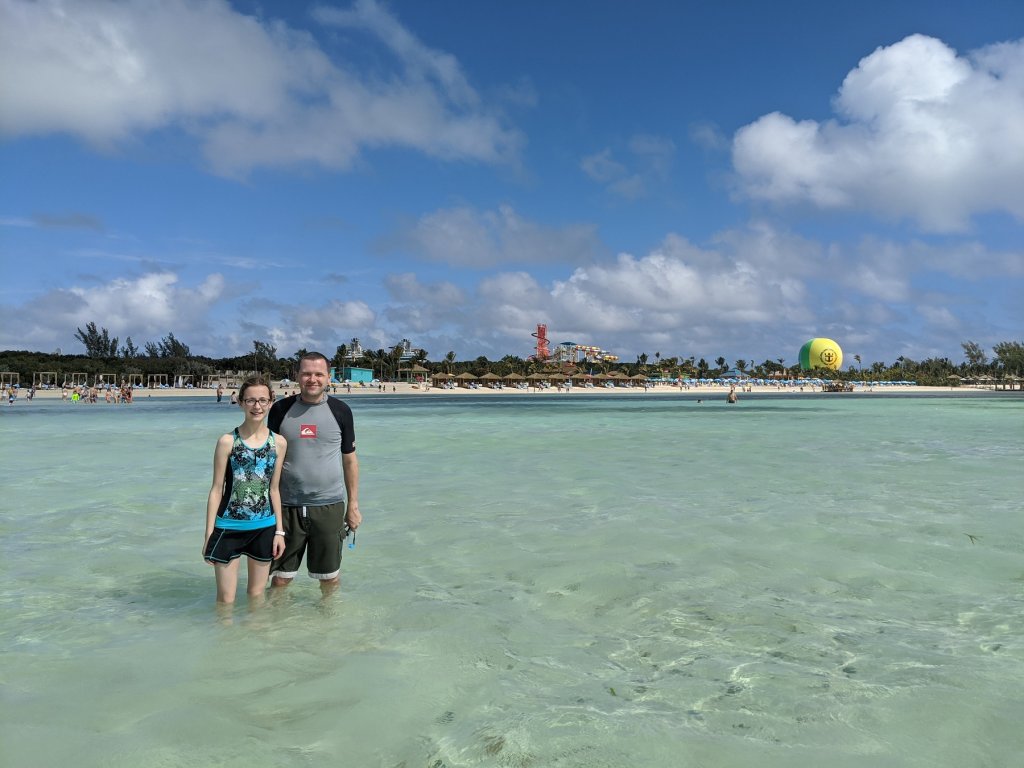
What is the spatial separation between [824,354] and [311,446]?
6129 inches

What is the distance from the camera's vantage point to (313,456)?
4.25m

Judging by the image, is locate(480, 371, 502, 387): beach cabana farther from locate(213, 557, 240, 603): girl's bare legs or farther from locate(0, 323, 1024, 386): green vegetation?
locate(213, 557, 240, 603): girl's bare legs

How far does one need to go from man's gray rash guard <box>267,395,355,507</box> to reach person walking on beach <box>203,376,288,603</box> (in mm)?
93

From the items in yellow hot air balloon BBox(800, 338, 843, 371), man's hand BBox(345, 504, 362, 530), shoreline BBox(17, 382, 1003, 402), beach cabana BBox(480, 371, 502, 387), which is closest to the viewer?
man's hand BBox(345, 504, 362, 530)

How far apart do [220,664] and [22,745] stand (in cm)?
102

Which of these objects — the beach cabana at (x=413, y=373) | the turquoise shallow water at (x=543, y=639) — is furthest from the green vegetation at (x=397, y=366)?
the turquoise shallow water at (x=543, y=639)

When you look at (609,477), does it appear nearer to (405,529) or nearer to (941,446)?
(405,529)

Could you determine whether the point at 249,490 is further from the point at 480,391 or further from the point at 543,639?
the point at 480,391

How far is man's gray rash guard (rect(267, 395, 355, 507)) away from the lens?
4.25 metres

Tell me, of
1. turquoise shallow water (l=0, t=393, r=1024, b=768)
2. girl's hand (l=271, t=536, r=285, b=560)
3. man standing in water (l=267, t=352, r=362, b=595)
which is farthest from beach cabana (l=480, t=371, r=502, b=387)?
girl's hand (l=271, t=536, r=285, b=560)

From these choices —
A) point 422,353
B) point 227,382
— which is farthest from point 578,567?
point 422,353

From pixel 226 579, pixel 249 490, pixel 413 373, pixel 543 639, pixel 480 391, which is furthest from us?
pixel 413 373

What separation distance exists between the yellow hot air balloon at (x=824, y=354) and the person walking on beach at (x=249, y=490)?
510 ft

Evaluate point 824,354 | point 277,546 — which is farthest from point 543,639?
point 824,354
